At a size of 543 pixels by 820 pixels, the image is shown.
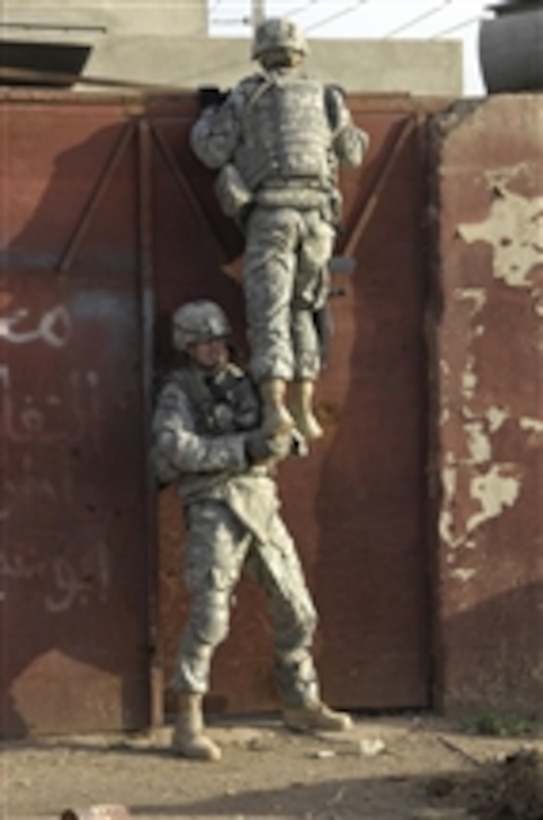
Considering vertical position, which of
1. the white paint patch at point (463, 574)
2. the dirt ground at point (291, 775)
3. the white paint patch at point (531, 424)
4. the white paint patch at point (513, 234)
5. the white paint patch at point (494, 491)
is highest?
the white paint patch at point (513, 234)

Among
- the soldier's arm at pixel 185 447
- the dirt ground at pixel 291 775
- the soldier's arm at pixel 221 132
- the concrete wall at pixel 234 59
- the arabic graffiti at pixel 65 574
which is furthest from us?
the concrete wall at pixel 234 59

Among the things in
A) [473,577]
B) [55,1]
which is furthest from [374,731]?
[55,1]

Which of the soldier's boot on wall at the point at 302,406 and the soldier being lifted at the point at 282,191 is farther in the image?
the soldier's boot on wall at the point at 302,406

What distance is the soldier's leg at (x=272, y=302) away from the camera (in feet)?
25.9

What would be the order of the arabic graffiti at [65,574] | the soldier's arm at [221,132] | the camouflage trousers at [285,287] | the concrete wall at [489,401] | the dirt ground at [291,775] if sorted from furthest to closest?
the concrete wall at [489,401] → the arabic graffiti at [65,574] → the soldier's arm at [221,132] → the camouflage trousers at [285,287] → the dirt ground at [291,775]

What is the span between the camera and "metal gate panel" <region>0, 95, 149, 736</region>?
26.9 feet

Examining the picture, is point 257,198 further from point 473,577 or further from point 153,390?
point 473,577

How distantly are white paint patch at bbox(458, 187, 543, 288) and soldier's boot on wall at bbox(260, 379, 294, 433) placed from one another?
1.20m

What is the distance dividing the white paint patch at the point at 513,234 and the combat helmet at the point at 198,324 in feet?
4.11

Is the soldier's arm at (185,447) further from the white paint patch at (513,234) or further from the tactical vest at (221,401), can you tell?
the white paint patch at (513,234)

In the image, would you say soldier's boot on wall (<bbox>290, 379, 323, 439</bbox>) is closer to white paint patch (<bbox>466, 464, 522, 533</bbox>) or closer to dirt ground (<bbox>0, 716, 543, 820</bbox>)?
white paint patch (<bbox>466, 464, 522, 533</bbox>)

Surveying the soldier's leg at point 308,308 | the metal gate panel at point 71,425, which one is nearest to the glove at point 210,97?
the metal gate panel at point 71,425

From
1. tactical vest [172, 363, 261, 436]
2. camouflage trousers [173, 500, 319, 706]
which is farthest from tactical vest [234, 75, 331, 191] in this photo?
camouflage trousers [173, 500, 319, 706]

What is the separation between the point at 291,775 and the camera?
766 cm
